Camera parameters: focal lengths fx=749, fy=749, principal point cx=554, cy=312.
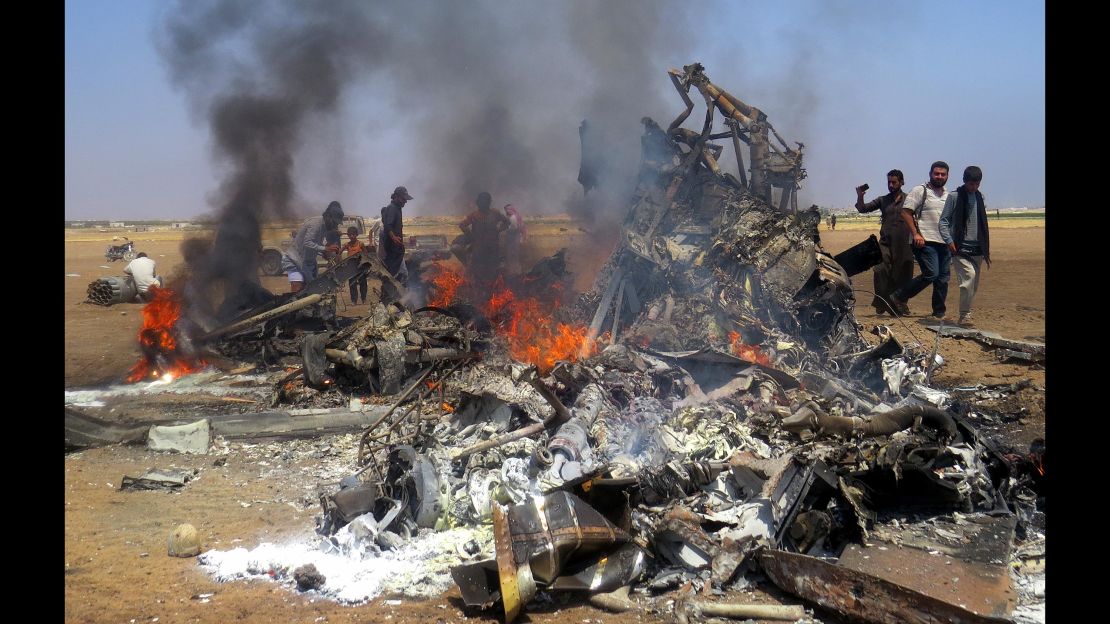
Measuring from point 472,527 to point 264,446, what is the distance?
2951mm

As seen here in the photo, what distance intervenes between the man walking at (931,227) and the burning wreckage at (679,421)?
2.54 feet

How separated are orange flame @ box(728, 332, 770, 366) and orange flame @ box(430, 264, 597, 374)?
5.27ft

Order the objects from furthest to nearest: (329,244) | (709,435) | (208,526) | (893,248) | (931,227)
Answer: (329,244) < (893,248) < (931,227) < (709,435) < (208,526)

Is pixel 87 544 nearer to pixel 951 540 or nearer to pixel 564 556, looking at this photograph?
pixel 564 556

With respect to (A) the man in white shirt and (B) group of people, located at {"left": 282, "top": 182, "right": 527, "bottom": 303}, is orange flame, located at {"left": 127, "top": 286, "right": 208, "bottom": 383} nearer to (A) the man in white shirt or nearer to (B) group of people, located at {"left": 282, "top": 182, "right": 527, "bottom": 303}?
(B) group of people, located at {"left": 282, "top": 182, "right": 527, "bottom": 303}

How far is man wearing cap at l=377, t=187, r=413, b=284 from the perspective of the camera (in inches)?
490

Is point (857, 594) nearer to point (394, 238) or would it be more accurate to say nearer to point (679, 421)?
point (679, 421)

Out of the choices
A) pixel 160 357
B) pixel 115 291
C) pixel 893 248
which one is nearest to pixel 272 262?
pixel 115 291

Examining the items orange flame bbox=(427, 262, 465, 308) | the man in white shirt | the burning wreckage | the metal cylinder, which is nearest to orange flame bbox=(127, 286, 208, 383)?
the burning wreckage

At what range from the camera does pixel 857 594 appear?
375cm

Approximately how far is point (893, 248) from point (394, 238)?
7.70m

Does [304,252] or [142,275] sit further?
[142,275]
